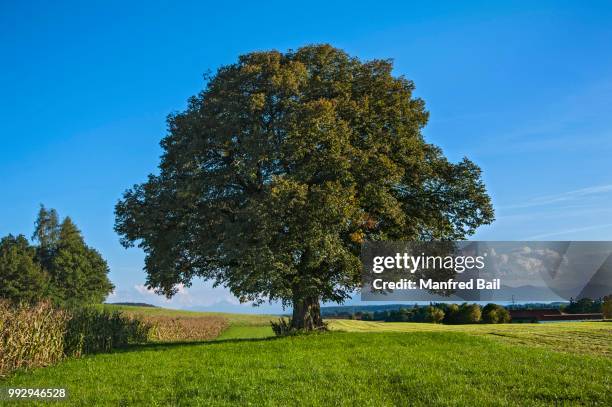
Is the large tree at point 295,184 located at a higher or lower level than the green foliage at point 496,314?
higher

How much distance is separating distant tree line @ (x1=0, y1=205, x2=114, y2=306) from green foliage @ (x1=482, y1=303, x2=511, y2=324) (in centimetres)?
6877

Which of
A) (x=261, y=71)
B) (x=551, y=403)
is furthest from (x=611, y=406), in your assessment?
(x=261, y=71)

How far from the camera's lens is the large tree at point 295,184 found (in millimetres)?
31141

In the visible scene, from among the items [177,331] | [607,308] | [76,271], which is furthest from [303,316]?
[76,271]

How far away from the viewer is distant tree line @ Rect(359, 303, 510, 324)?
2137 inches

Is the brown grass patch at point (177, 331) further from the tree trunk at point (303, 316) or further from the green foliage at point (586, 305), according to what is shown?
the green foliage at point (586, 305)

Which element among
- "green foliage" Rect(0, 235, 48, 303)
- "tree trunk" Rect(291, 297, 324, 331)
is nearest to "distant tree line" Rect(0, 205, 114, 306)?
"green foliage" Rect(0, 235, 48, 303)

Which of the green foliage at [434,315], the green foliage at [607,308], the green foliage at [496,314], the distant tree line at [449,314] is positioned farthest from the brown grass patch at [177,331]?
the green foliage at [607,308]

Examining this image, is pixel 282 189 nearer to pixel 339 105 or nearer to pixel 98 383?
pixel 339 105

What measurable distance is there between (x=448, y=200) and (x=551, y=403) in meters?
24.6

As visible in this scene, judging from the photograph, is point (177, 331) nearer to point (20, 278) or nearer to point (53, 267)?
point (20, 278)

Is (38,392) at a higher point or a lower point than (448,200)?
lower

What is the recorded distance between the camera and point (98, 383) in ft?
64.1

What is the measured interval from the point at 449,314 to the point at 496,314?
5.50 m
